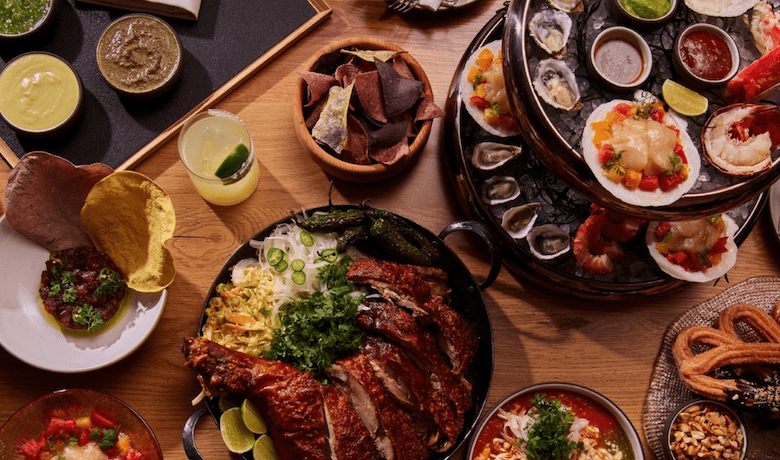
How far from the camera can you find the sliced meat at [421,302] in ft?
9.96

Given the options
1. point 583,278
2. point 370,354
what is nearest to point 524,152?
point 583,278

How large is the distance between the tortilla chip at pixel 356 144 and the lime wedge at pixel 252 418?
1.24 m

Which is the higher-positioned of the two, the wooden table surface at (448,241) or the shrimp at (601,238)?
the shrimp at (601,238)

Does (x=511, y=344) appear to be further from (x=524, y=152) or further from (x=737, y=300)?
(x=737, y=300)

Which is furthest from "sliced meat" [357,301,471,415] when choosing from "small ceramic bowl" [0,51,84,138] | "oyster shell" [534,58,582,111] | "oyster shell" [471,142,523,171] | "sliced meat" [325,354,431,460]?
"small ceramic bowl" [0,51,84,138]

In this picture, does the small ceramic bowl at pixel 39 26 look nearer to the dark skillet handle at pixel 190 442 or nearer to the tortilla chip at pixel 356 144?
the tortilla chip at pixel 356 144

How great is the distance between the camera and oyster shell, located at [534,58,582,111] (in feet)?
8.41

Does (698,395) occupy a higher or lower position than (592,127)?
lower

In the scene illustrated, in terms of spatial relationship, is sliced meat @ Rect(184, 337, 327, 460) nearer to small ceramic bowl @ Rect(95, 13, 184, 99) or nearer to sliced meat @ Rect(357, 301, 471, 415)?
sliced meat @ Rect(357, 301, 471, 415)

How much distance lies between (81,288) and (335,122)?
143 cm

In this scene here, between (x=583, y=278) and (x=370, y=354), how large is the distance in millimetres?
1085

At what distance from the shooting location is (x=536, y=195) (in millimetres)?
3203

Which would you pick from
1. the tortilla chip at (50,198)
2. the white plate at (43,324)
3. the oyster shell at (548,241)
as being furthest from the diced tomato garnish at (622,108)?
the tortilla chip at (50,198)

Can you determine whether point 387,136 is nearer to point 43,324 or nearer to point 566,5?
point 566,5
